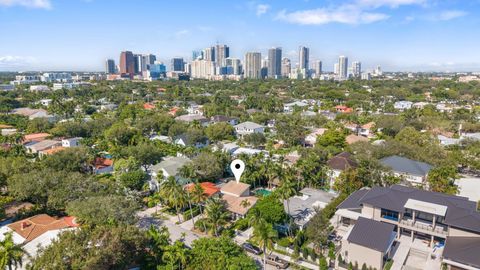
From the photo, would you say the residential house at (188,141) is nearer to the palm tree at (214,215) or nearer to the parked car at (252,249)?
the palm tree at (214,215)

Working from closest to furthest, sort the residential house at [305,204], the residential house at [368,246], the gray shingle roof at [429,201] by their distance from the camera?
the residential house at [368,246] → the gray shingle roof at [429,201] → the residential house at [305,204]

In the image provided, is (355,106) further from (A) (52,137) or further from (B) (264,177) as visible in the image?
(A) (52,137)

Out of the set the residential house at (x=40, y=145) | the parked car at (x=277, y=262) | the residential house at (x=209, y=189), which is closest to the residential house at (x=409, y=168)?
the residential house at (x=209, y=189)

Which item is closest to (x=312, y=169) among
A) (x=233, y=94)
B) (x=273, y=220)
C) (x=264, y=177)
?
(x=264, y=177)

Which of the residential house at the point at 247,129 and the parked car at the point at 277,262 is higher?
the residential house at the point at 247,129

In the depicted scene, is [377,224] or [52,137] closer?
[377,224]

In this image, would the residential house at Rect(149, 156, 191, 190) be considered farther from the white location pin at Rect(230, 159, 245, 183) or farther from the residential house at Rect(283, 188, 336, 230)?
the residential house at Rect(283, 188, 336, 230)
